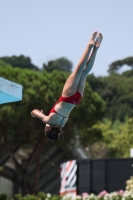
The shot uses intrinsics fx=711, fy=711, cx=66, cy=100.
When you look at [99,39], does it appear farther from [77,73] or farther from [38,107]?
[38,107]

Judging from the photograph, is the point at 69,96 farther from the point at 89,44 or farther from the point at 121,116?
the point at 121,116

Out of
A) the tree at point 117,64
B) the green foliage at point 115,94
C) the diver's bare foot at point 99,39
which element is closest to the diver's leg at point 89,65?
the diver's bare foot at point 99,39

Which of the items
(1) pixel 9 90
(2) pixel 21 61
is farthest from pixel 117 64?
(1) pixel 9 90

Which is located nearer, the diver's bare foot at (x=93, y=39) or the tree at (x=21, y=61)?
the diver's bare foot at (x=93, y=39)

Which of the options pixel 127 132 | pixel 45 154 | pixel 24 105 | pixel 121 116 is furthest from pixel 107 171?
pixel 121 116

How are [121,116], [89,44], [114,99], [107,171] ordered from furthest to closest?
[114,99] < [121,116] < [107,171] < [89,44]

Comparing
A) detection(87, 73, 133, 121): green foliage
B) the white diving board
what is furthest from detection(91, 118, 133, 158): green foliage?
the white diving board

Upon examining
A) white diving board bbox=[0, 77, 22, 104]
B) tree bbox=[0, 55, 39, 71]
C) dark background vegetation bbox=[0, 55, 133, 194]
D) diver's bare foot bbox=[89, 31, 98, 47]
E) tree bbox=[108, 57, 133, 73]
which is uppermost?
tree bbox=[108, 57, 133, 73]

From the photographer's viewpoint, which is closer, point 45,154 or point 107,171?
point 107,171

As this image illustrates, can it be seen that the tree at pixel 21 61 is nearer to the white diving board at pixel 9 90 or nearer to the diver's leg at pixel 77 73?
the white diving board at pixel 9 90

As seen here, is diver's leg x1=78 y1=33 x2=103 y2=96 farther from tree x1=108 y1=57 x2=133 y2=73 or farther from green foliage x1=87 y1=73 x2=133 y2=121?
tree x1=108 y1=57 x2=133 y2=73

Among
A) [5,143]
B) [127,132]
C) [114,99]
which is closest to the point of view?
[5,143]

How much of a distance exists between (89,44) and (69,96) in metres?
0.83

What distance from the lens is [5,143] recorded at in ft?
147
